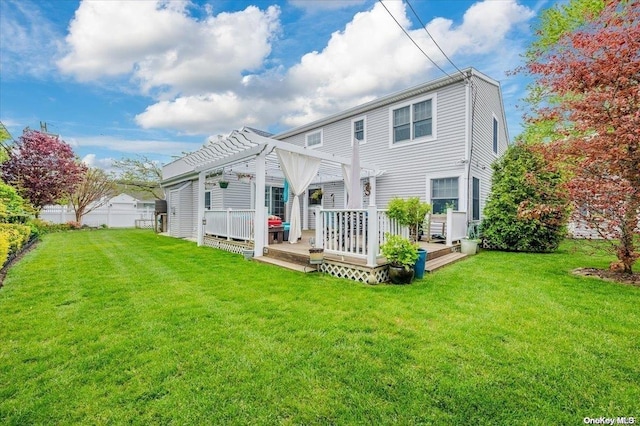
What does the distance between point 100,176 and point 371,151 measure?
20514 mm

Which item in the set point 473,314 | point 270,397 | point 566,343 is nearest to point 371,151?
point 473,314

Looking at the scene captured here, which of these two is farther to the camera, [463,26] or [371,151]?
[371,151]

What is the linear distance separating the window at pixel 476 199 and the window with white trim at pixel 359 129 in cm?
434

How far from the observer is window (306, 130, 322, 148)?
13.0m

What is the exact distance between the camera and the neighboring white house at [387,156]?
331 inches

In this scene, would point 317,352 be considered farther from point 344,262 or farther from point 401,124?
point 401,124

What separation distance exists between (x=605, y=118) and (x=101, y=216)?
86.7ft

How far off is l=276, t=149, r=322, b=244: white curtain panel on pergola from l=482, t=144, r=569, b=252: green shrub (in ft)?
18.8

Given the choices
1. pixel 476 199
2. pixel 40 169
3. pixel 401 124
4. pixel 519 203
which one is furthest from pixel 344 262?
pixel 40 169

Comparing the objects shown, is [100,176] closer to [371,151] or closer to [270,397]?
[371,151]

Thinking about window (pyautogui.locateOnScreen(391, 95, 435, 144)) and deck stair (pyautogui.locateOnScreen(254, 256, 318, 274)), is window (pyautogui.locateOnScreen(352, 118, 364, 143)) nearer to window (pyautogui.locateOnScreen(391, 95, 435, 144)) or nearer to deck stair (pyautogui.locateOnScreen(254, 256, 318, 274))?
window (pyautogui.locateOnScreen(391, 95, 435, 144))

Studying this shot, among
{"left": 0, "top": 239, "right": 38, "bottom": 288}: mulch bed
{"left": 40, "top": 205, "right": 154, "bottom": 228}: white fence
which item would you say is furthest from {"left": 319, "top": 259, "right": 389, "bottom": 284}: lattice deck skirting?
{"left": 40, "top": 205, "right": 154, "bottom": 228}: white fence

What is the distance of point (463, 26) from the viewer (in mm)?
7469

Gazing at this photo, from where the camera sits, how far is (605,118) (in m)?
4.97
